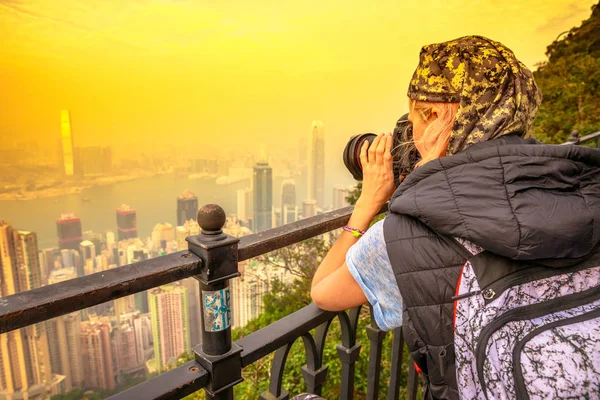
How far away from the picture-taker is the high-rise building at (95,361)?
1124 centimetres

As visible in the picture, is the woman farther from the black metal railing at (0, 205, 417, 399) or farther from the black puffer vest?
the black metal railing at (0, 205, 417, 399)

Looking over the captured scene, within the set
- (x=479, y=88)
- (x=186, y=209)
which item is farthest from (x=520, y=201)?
(x=186, y=209)

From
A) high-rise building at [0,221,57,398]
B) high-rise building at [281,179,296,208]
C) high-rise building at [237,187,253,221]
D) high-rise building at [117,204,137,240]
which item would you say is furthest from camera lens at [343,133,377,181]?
high-rise building at [117,204,137,240]

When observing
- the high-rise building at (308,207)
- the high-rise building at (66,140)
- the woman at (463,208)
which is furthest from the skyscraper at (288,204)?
the woman at (463,208)

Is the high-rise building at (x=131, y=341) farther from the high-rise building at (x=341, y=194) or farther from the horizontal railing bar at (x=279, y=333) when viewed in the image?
the horizontal railing bar at (x=279, y=333)

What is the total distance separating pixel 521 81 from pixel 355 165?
0.46 meters

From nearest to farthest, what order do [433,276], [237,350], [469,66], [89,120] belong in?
[433,276] → [469,66] → [237,350] → [89,120]

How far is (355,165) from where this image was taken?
1.13m

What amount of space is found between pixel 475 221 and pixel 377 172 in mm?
460

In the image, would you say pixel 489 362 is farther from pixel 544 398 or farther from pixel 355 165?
pixel 355 165

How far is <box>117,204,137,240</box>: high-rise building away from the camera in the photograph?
29.8 ft

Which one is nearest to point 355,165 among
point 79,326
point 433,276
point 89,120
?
point 433,276

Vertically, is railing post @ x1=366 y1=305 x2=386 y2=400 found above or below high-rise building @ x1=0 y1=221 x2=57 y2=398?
above

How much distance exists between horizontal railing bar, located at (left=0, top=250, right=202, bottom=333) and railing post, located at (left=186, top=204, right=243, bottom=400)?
0.12 feet
